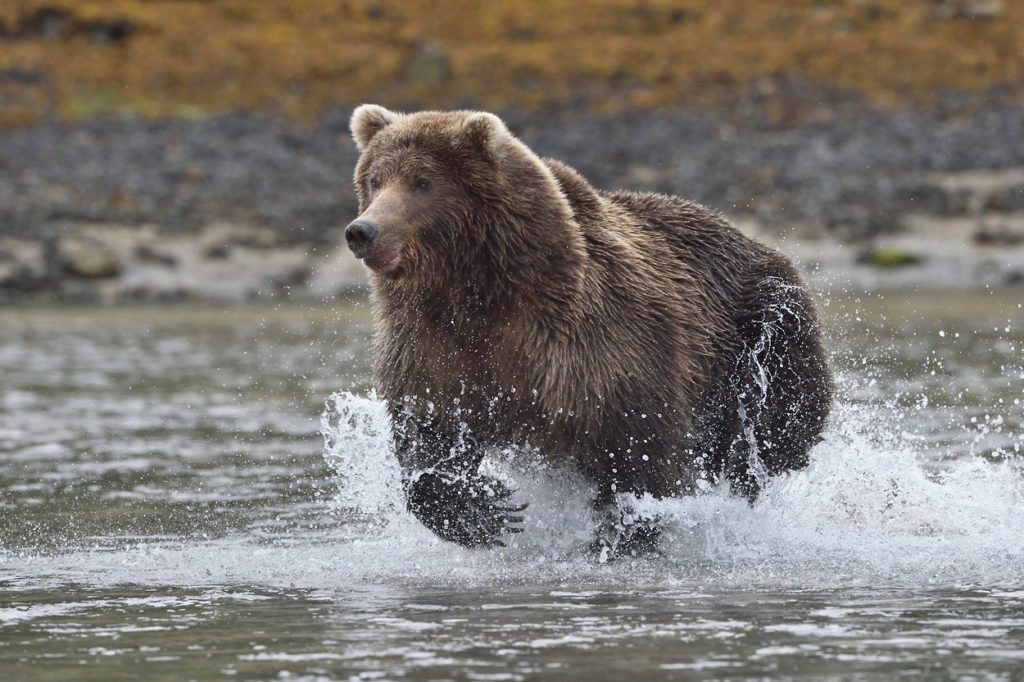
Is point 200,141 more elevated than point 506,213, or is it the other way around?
point 200,141

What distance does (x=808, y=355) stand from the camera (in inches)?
301

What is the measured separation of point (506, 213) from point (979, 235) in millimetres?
19239

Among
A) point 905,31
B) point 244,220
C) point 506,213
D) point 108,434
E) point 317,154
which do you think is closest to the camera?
point 506,213

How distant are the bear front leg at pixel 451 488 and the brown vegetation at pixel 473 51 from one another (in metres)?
29.1

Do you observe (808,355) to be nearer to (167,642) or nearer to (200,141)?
(167,642)

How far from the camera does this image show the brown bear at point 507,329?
6410 mm

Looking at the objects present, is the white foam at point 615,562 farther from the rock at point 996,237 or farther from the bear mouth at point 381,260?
the rock at point 996,237

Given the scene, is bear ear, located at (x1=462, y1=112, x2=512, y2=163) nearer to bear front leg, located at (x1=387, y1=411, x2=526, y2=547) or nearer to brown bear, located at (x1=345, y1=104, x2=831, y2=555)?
brown bear, located at (x1=345, y1=104, x2=831, y2=555)

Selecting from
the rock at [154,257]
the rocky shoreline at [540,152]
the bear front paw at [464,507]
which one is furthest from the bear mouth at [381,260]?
the rock at [154,257]

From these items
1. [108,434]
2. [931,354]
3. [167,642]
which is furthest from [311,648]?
[931,354]

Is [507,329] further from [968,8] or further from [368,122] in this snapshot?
[968,8]

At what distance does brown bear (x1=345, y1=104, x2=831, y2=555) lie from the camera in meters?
6.41

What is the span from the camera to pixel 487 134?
21.0 ft

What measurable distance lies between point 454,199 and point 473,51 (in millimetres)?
33282
